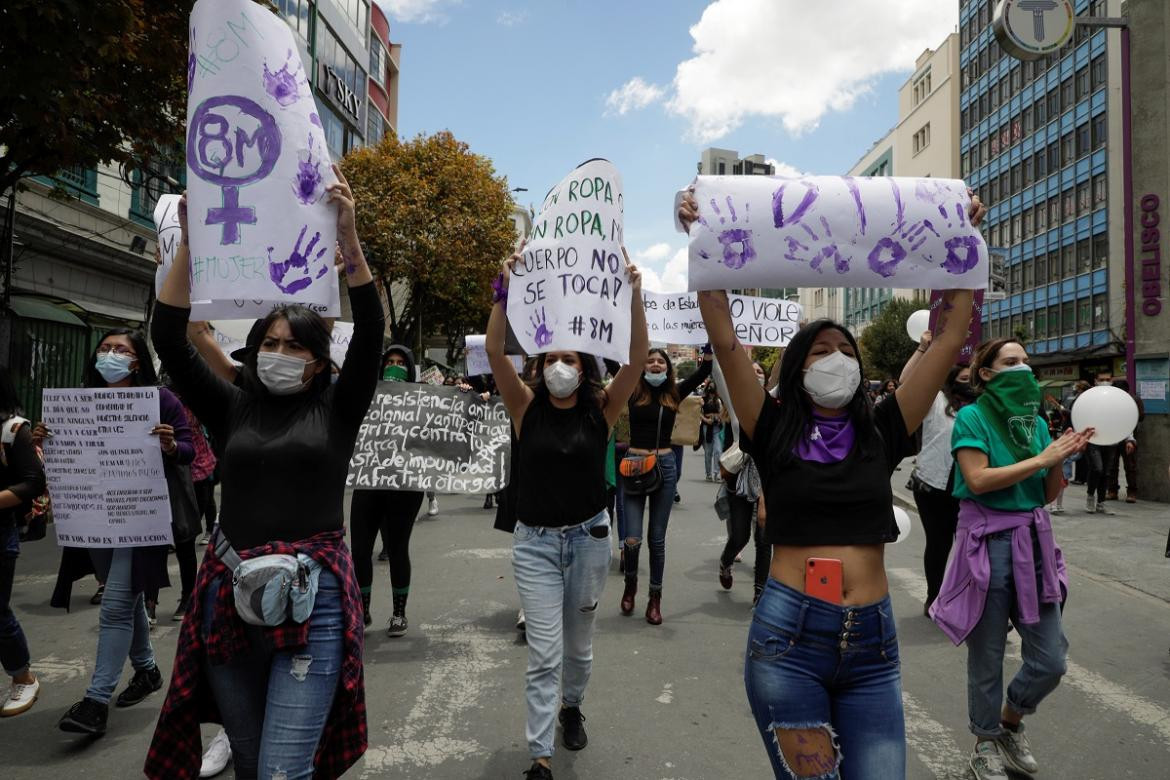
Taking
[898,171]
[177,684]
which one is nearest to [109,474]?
[177,684]

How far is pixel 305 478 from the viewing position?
2434 mm

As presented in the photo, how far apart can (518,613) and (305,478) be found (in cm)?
380

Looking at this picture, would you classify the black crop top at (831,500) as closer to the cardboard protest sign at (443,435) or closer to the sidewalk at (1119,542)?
the cardboard protest sign at (443,435)

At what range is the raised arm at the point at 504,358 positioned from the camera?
3.65 m

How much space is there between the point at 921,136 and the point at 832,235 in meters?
70.8

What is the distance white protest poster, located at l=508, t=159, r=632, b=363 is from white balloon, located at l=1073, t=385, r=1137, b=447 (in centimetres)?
266

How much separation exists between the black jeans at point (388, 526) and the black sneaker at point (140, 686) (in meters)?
1.35

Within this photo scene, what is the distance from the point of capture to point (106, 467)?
4129 mm

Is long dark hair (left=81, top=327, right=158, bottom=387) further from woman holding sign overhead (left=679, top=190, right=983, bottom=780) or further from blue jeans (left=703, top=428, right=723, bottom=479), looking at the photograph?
blue jeans (left=703, top=428, right=723, bottom=479)

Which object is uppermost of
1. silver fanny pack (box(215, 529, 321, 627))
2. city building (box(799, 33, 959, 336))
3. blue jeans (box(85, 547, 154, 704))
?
city building (box(799, 33, 959, 336))

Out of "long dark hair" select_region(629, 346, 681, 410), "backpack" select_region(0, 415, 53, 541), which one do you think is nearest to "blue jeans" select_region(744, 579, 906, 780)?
"backpack" select_region(0, 415, 53, 541)

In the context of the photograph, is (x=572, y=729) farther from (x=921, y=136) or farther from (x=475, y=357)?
(x=921, y=136)

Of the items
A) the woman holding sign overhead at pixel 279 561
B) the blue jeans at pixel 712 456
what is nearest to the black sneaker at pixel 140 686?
the woman holding sign overhead at pixel 279 561

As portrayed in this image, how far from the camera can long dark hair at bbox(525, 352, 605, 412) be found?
12.5ft
